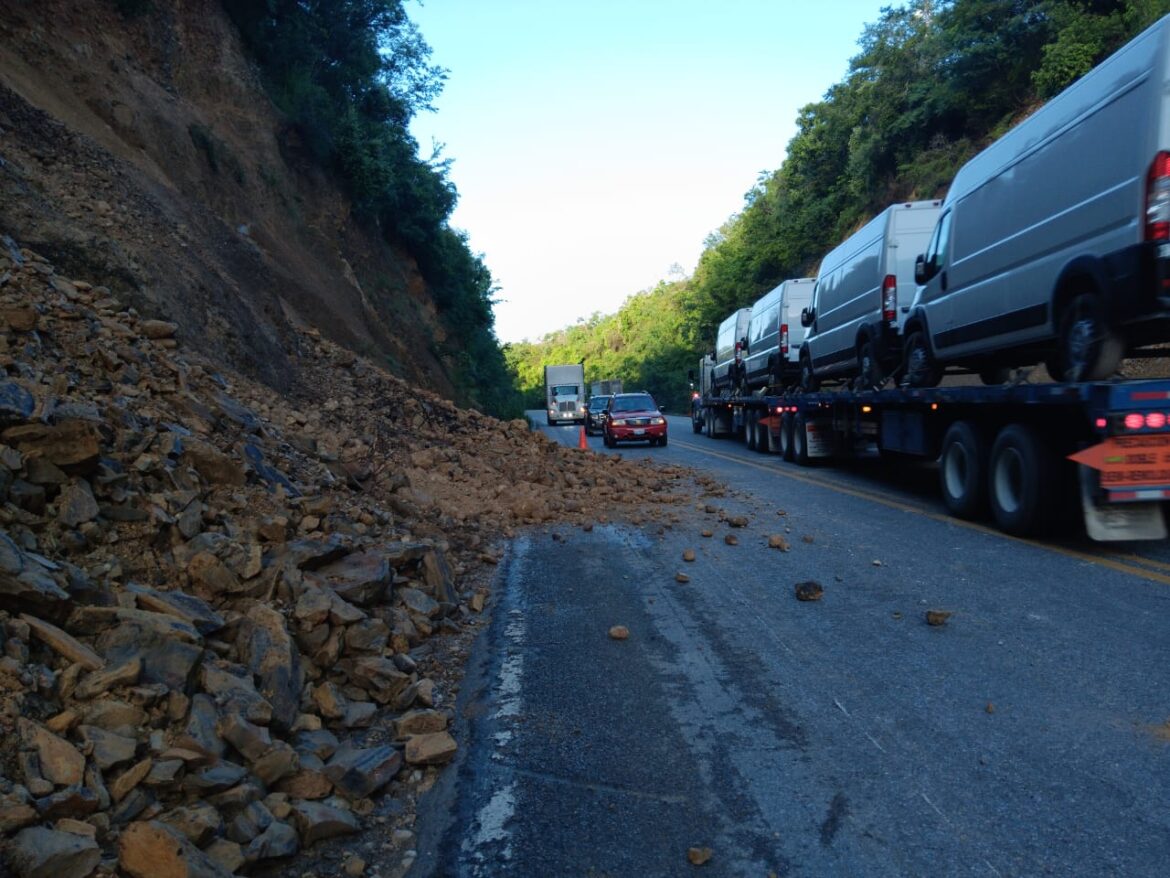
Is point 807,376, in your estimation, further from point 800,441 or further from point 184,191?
point 184,191

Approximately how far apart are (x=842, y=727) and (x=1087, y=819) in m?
A: 1.20

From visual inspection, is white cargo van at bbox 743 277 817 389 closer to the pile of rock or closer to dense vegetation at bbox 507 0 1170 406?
dense vegetation at bbox 507 0 1170 406

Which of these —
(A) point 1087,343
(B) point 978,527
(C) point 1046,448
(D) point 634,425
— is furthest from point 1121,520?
(D) point 634,425

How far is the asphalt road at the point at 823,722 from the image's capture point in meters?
3.56

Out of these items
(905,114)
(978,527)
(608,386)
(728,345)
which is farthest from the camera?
(608,386)

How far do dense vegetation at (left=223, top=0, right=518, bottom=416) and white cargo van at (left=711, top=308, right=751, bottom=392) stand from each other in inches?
336

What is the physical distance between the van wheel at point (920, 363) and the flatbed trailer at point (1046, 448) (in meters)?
0.43

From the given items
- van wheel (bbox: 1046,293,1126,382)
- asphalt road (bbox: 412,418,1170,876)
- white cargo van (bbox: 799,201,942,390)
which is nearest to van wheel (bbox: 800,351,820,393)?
white cargo van (bbox: 799,201,942,390)

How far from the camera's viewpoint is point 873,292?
15.0m

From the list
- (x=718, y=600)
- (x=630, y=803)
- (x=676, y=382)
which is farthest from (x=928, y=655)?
(x=676, y=382)

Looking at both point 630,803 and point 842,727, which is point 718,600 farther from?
point 630,803

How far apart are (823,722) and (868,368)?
36.8ft

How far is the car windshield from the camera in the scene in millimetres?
28103

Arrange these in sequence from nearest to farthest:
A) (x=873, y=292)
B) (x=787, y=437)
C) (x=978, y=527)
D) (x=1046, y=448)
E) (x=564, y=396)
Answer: (x=1046, y=448) → (x=978, y=527) → (x=873, y=292) → (x=787, y=437) → (x=564, y=396)
